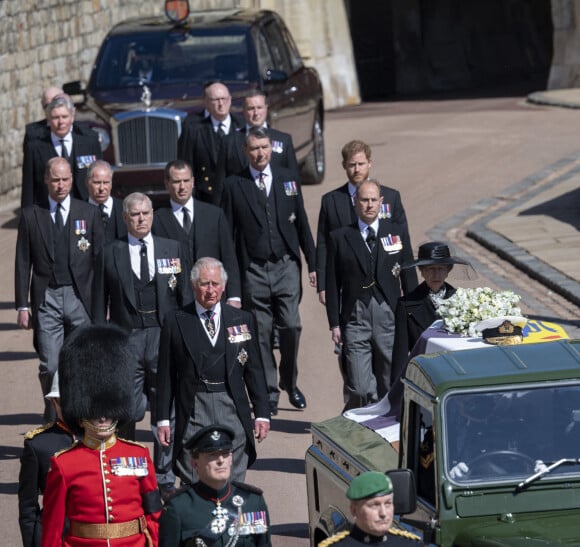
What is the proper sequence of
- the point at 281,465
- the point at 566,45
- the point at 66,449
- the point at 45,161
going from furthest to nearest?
the point at 566,45 → the point at 45,161 → the point at 281,465 → the point at 66,449

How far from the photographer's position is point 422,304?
9773 mm

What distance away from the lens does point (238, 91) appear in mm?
18578

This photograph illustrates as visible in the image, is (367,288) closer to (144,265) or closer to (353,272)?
(353,272)

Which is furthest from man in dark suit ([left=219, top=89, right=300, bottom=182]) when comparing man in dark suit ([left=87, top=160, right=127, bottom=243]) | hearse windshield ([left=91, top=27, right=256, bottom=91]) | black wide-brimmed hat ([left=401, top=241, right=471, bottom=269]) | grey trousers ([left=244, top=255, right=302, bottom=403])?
hearse windshield ([left=91, top=27, right=256, bottom=91])

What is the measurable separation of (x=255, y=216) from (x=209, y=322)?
9.56ft

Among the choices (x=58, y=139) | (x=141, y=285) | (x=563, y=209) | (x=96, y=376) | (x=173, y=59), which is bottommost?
(x=563, y=209)

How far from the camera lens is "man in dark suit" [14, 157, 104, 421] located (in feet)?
37.6

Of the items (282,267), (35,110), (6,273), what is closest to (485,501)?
(282,267)

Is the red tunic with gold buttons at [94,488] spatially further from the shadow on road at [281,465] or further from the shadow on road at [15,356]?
the shadow on road at [15,356]

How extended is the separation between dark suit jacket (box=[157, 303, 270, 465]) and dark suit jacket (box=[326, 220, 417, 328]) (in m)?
1.71

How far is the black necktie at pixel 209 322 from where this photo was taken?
9258 mm

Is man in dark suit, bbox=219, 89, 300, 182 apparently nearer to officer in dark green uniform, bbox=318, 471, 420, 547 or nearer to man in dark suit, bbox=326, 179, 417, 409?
man in dark suit, bbox=326, 179, 417, 409

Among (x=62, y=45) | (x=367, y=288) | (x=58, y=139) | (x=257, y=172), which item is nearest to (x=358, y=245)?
(x=367, y=288)

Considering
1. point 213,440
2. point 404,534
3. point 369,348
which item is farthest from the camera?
→ point 369,348
